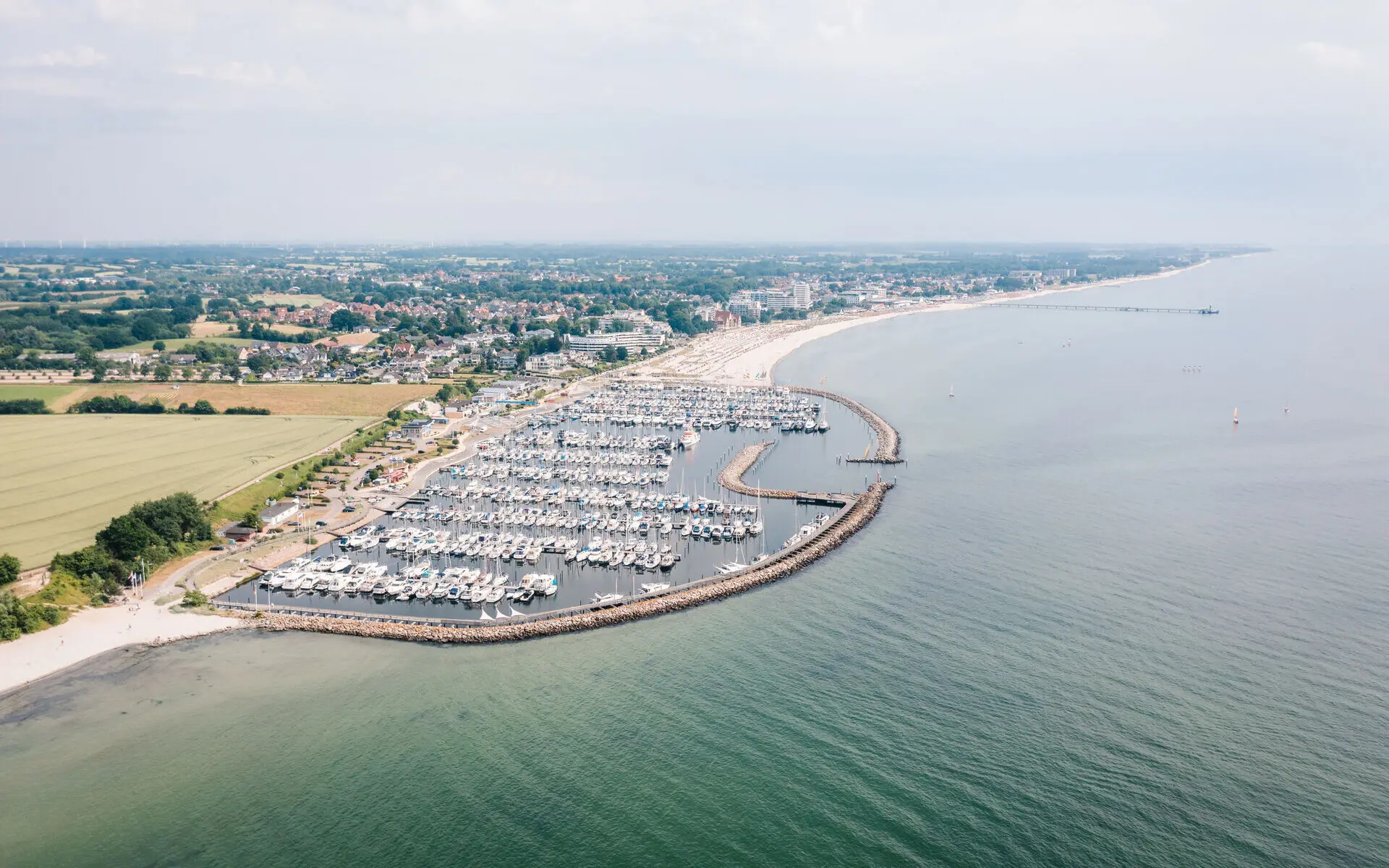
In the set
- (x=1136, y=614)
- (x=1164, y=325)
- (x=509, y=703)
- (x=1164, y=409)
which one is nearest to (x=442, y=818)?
(x=509, y=703)

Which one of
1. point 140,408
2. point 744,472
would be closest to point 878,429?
point 744,472

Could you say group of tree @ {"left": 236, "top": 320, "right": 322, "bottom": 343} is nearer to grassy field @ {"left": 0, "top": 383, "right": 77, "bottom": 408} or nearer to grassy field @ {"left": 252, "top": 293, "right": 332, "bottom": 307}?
grassy field @ {"left": 0, "top": 383, "right": 77, "bottom": 408}

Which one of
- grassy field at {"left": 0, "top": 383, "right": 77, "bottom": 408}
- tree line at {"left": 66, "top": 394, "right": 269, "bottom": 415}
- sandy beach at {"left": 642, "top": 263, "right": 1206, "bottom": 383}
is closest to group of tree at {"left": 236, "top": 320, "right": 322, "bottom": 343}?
grassy field at {"left": 0, "top": 383, "right": 77, "bottom": 408}

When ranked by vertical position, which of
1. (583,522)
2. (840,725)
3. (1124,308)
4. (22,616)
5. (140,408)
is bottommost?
(840,725)

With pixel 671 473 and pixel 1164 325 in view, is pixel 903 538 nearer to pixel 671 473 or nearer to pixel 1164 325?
pixel 671 473

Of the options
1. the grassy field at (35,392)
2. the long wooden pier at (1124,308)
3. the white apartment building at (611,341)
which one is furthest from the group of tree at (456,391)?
the long wooden pier at (1124,308)

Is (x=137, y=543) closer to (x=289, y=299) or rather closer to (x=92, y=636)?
(x=92, y=636)
